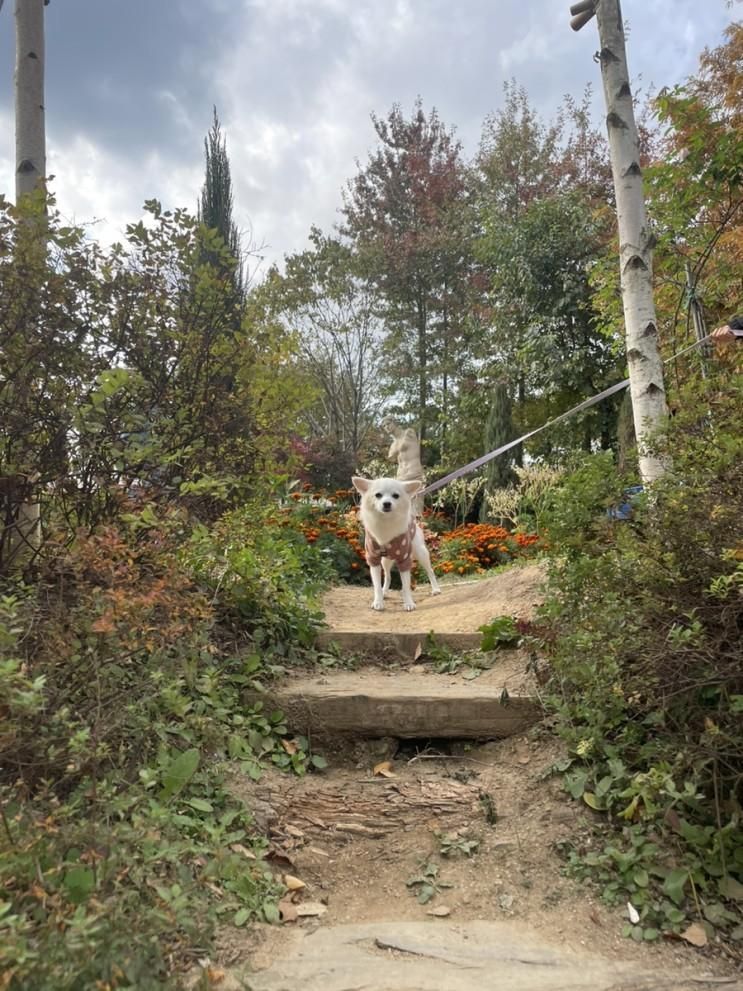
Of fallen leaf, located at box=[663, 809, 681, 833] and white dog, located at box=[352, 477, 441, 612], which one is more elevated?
white dog, located at box=[352, 477, 441, 612]

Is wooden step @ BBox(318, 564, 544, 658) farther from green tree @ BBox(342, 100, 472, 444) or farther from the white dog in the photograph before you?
green tree @ BBox(342, 100, 472, 444)

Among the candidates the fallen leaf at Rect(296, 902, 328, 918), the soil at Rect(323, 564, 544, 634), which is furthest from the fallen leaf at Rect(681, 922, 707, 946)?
the soil at Rect(323, 564, 544, 634)

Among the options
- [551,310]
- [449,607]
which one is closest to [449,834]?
[449,607]

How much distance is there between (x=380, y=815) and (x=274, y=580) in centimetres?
152

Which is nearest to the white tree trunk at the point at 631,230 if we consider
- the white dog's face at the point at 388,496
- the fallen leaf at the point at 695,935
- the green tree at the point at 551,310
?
the white dog's face at the point at 388,496

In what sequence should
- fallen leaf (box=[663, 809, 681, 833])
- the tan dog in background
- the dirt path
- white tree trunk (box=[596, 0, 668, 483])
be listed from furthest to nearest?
the tan dog in background
white tree trunk (box=[596, 0, 668, 483])
fallen leaf (box=[663, 809, 681, 833])
the dirt path

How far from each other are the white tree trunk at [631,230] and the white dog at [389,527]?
1950 millimetres

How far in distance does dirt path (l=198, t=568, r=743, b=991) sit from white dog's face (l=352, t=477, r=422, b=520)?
7.38 ft

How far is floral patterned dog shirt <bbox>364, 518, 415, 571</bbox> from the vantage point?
16.4ft

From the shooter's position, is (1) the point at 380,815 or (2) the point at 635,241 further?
(2) the point at 635,241

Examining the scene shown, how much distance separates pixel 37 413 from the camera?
2.33 meters

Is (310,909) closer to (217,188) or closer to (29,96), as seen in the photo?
(29,96)

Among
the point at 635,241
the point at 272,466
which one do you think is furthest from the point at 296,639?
the point at 635,241

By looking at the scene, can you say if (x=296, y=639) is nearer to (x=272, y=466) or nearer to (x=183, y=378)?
(x=272, y=466)
